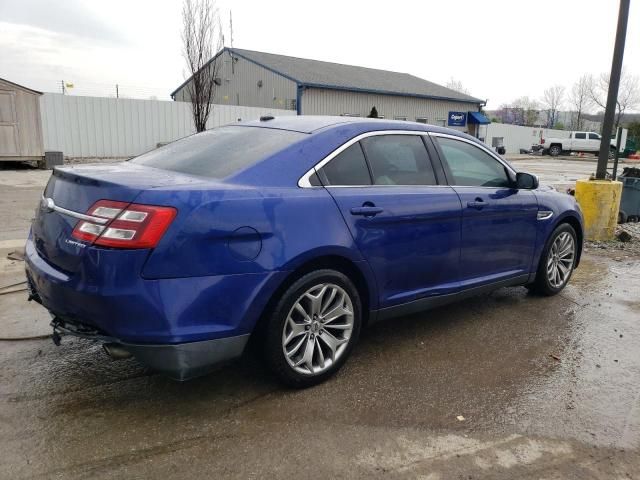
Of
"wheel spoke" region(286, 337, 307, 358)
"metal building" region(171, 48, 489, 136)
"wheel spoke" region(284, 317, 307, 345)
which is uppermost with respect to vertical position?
"metal building" region(171, 48, 489, 136)

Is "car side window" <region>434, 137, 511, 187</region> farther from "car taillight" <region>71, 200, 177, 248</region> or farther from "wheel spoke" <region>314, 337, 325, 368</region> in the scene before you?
"car taillight" <region>71, 200, 177, 248</region>

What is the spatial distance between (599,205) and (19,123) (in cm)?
1489

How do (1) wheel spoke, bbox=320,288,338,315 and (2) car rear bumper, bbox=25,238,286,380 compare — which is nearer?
(2) car rear bumper, bbox=25,238,286,380

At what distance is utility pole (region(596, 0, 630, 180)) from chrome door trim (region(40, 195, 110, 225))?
770cm

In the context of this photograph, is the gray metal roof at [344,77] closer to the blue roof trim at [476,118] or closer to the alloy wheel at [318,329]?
the blue roof trim at [476,118]

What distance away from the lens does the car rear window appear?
3180mm

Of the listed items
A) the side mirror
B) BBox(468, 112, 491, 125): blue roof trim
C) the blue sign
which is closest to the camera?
the side mirror

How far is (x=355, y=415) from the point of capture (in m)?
3.02

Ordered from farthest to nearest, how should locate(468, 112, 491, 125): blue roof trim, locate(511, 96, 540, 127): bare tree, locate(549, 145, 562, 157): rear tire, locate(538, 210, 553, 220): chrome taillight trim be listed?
locate(511, 96, 540, 127): bare tree
locate(549, 145, 562, 157): rear tire
locate(468, 112, 491, 125): blue roof trim
locate(538, 210, 553, 220): chrome taillight trim

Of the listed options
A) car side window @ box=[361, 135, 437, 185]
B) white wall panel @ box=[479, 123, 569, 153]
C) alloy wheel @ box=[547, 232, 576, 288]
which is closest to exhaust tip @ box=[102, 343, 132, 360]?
car side window @ box=[361, 135, 437, 185]

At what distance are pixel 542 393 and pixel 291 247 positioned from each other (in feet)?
6.02

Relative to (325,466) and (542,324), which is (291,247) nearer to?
(325,466)

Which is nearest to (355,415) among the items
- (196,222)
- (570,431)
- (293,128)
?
(570,431)

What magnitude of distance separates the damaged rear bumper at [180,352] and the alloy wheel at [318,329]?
0.35 metres
